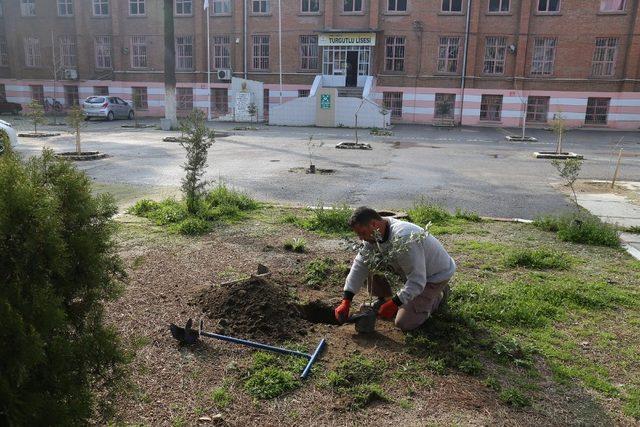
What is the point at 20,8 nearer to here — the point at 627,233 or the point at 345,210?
the point at 345,210

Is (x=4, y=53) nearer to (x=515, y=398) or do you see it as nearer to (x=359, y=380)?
(x=359, y=380)

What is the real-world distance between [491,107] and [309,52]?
12.4 m

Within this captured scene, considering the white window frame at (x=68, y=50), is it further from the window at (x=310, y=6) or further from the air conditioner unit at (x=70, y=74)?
the window at (x=310, y=6)

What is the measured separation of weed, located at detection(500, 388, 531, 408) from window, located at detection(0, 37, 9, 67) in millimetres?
46850

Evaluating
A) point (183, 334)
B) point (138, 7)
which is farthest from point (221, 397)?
point (138, 7)

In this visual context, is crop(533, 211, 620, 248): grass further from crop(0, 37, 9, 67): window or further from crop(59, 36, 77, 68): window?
crop(0, 37, 9, 67): window

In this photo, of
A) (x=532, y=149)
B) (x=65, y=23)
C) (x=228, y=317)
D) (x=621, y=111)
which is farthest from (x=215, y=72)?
(x=228, y=317)

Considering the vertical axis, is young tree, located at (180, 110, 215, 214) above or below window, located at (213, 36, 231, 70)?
below

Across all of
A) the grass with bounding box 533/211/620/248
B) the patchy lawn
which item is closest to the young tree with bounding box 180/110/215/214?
the patchy lawn

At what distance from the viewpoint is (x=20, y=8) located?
40312 millimetres

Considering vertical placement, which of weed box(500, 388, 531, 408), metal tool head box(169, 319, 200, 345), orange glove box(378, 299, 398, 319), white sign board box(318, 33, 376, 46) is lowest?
weed box(500, 388, 531, 408)

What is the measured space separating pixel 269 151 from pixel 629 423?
16071mm

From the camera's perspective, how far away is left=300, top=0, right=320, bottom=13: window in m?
35.2

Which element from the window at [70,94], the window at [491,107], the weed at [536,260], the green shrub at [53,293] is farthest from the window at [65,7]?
the green shrub at [53,293]
